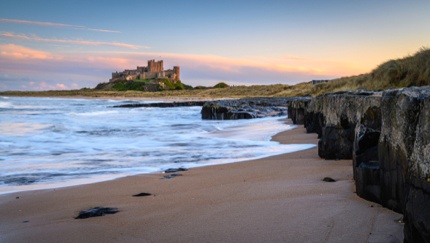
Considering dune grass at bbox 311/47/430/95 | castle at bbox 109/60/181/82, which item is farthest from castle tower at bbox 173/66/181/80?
dune grass at bbox 311/47/430/95

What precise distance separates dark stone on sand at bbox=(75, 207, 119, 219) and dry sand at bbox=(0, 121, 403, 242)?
63 mm

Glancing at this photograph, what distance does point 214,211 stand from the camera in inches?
118

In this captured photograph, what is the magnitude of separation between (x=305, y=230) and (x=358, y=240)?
1.00 ft

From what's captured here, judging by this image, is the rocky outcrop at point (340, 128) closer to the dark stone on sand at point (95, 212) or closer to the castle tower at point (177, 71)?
the dark stone on sand at point (95, 212)

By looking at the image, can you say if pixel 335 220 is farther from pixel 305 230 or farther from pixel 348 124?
pixel 348 124

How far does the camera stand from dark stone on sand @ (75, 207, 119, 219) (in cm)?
317

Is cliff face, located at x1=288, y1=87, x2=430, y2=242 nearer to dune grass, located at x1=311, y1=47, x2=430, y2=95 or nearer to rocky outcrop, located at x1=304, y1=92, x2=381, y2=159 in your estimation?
rocky outcrop, located at x1=304, y1=92, x2=381, y2=159

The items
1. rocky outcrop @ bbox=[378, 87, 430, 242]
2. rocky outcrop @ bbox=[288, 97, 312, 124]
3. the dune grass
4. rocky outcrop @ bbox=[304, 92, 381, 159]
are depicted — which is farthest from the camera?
rocky outcrop @ bbox=[288, 97, 312, 124]

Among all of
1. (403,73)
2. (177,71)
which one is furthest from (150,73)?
(403,73)

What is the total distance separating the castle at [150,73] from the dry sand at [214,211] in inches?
5109

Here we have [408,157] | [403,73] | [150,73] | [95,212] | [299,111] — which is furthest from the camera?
[150,73]

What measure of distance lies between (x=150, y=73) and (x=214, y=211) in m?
138

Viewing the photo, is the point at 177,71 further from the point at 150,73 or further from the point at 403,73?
the point at 403,73

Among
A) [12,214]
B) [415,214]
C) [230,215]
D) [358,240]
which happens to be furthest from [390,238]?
[12,214]
